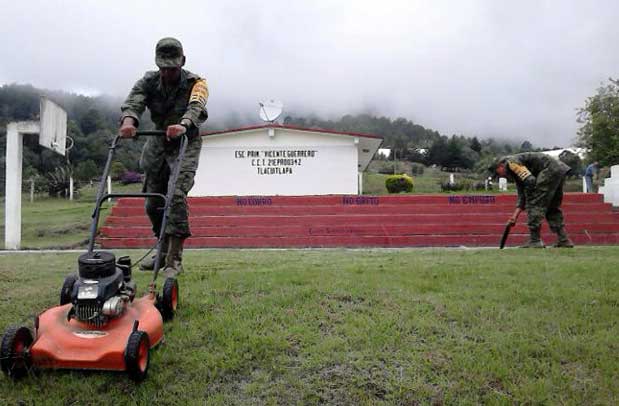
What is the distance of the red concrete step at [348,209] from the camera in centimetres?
1052

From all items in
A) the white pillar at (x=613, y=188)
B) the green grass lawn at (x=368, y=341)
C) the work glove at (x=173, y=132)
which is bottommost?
the green grass lawn at (x=368, y=341)

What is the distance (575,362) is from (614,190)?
32.9ft

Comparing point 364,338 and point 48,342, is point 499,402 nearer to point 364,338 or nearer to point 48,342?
point 364,338

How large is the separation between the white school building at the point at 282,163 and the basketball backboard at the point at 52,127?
6747 mm

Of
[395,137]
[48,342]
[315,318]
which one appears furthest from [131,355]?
[395,137]

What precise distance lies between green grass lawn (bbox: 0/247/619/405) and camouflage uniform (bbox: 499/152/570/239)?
3.47 meters

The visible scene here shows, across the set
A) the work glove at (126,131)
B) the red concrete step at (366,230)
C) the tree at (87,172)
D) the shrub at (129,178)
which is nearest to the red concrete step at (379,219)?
the red concrete step at (366,230)

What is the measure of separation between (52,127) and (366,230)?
249 inches

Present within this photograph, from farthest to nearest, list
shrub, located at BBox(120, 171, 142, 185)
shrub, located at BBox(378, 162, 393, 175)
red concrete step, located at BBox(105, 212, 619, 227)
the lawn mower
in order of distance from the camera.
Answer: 1. shrub, located at BBox(378, 162, 393, 175)
2. shrub, located at BBox(120, 171, 142, 185)
3. red concrete step, located at BBox(105, 212, 619, 227)
4. the lawn mower

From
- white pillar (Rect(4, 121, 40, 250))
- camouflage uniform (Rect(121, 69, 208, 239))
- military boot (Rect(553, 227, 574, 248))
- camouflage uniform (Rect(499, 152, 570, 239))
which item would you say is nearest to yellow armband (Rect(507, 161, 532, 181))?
camouflage uniform (Rect(499, 152, 570, 239))

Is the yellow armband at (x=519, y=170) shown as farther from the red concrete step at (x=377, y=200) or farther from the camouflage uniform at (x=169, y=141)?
the camouflage uniform at (x=169, y=141)

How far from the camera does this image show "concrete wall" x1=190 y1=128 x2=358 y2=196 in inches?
643

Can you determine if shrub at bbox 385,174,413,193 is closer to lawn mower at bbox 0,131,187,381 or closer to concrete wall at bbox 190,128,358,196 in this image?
concrete wall at bbox 190,128,358,196

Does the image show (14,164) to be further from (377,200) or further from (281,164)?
(281,164)
